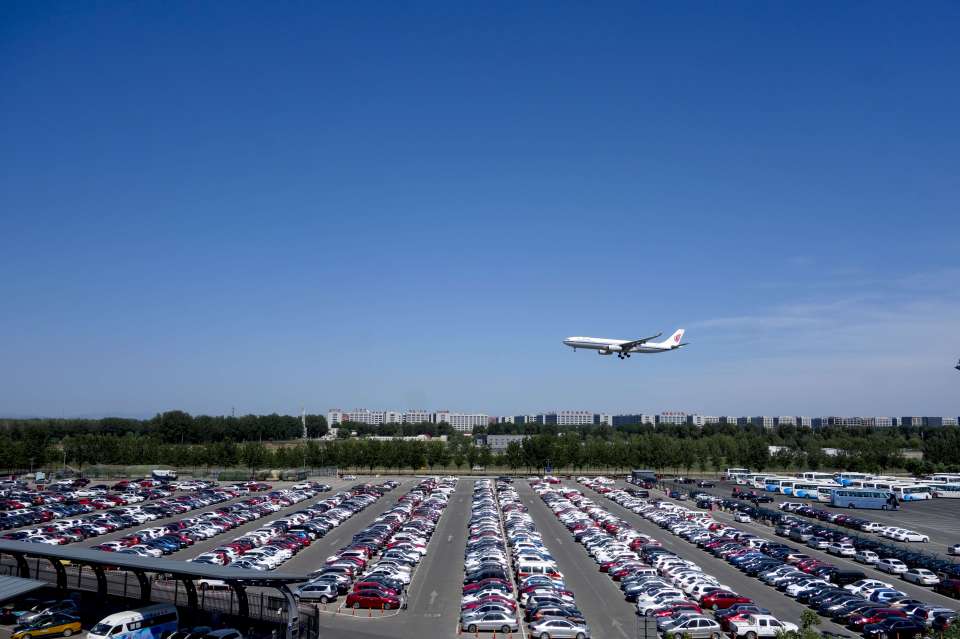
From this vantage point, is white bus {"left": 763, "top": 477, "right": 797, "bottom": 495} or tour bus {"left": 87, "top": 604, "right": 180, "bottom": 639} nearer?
tour bus {"left": 87, "top": 604, "right": 180, "bottom": 639}

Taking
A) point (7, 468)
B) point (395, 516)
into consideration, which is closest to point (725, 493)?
point (395, 516)

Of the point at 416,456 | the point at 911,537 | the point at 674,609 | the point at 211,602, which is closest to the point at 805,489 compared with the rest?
the point at 911,537

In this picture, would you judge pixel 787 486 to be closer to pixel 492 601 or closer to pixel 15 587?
pixel 492 601

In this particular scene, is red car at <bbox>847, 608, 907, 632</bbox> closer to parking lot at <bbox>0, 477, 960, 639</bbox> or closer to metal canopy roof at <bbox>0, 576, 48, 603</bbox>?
parking lot at <bbox>0, 477, 960, 639</bbox>

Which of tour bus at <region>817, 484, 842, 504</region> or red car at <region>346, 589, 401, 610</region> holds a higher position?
red car at <region>346, 589, 401, 610</region>

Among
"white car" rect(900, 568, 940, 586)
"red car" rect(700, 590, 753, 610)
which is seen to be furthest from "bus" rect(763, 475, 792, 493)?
"red car" rect(700, 590, 753, 610)

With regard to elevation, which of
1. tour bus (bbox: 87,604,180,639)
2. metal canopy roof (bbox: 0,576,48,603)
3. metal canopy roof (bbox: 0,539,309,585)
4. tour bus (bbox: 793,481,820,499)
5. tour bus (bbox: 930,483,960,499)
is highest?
metal canopy roof (bbox: 0,539,309,585)
